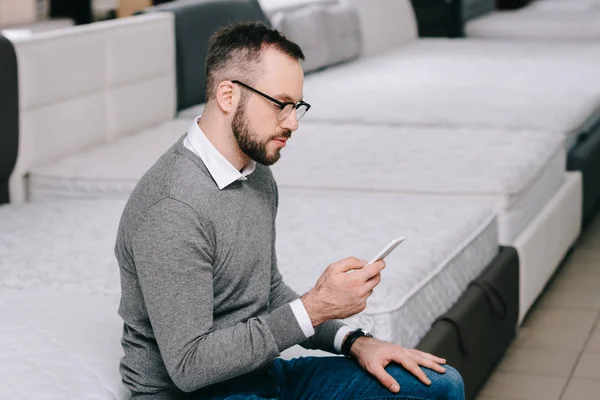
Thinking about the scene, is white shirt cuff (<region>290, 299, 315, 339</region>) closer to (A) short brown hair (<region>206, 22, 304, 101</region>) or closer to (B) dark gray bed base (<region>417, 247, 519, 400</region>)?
(A) short brown hair (<region>206, 22, 304, 101</region>)

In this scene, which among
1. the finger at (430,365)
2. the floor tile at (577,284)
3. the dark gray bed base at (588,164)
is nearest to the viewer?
the finger at (430,365)

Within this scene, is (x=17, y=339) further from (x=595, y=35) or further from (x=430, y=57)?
(x=595, y=35)

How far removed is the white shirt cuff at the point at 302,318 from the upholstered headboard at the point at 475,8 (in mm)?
6136

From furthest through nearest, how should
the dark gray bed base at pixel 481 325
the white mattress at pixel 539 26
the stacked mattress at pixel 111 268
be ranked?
the white mattress at pixel 539 26, the dark gray bed base at pixel 481 325, the stacked mattress at pixel 111 268

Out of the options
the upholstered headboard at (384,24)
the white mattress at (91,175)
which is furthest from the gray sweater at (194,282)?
the upholstered headboard at (384,24)

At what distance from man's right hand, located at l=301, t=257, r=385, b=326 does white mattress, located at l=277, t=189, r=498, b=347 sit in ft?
2.10

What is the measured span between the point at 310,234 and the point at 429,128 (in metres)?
1.41

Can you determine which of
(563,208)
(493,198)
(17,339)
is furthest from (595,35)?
(17,339)

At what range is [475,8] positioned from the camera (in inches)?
303

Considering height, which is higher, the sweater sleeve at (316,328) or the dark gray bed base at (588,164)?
the sweater sleeve at (316,328)

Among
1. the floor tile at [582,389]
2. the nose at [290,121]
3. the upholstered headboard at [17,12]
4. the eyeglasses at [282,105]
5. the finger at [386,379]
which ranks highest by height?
the eyeglasses at [282,105]

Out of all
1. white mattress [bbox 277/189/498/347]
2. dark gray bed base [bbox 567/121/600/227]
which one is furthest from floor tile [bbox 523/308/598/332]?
dark gray bed base [bbox 567/121/600/227]

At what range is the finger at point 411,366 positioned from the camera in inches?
66.8

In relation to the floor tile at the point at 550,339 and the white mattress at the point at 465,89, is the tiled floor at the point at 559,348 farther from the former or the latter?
the white mattress at the point at 465,89
